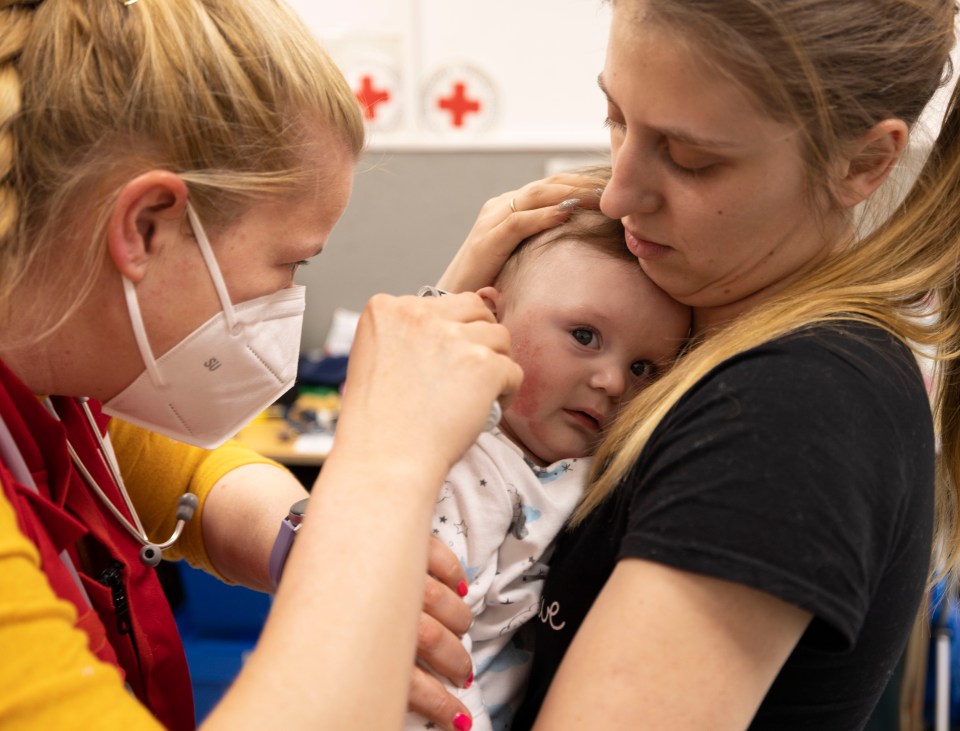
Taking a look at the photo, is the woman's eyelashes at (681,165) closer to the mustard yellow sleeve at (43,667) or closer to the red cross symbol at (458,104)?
the mustard yellow sleeve at (43,667)

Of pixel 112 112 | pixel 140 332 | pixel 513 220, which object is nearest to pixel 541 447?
pixel 513 220

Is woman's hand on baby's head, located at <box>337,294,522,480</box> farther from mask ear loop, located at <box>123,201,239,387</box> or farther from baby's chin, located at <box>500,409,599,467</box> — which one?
baby's chin, located at <box>500,409,599,467</box>

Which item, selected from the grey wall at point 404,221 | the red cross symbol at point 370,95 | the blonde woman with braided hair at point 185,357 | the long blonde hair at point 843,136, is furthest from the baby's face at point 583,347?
the red cross symbol at point 370,95

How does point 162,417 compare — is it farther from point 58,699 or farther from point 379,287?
point 379,287

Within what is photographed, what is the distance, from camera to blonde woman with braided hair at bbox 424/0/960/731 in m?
0.81

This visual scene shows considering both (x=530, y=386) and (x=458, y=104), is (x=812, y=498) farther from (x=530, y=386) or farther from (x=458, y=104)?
(x=458, y=104)

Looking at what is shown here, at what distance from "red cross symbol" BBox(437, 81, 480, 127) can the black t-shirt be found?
276 cm

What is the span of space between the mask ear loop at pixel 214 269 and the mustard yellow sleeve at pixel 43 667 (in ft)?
1.18

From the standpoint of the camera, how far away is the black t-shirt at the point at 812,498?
800 millimetres

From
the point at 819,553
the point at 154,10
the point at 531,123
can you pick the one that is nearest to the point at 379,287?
the point at 531,123

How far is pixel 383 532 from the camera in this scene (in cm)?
79

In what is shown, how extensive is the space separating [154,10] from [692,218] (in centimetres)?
61

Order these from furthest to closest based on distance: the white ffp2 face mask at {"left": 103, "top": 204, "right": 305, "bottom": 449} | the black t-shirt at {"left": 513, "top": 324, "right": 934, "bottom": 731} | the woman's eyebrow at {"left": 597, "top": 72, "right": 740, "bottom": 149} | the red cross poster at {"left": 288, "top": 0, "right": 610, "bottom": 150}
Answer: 1. the red cross poster at {"left": 288, "top": 0, "right": 610, "bottom": 150}
2. the white ffp2 face mask at {"left": 103, "top": 204, "right": 305, "bottom": 449}
3. the woman's eyebrow at {"left": 597, "top": 72, "right": 740, "bottom": 149}
4. the black t-shirt at {"left": 513, "top": 324, "right": 934, "bottom": 731}

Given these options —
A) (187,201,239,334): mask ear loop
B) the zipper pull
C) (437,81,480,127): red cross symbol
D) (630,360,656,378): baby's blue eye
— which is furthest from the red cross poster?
the zipper pull
